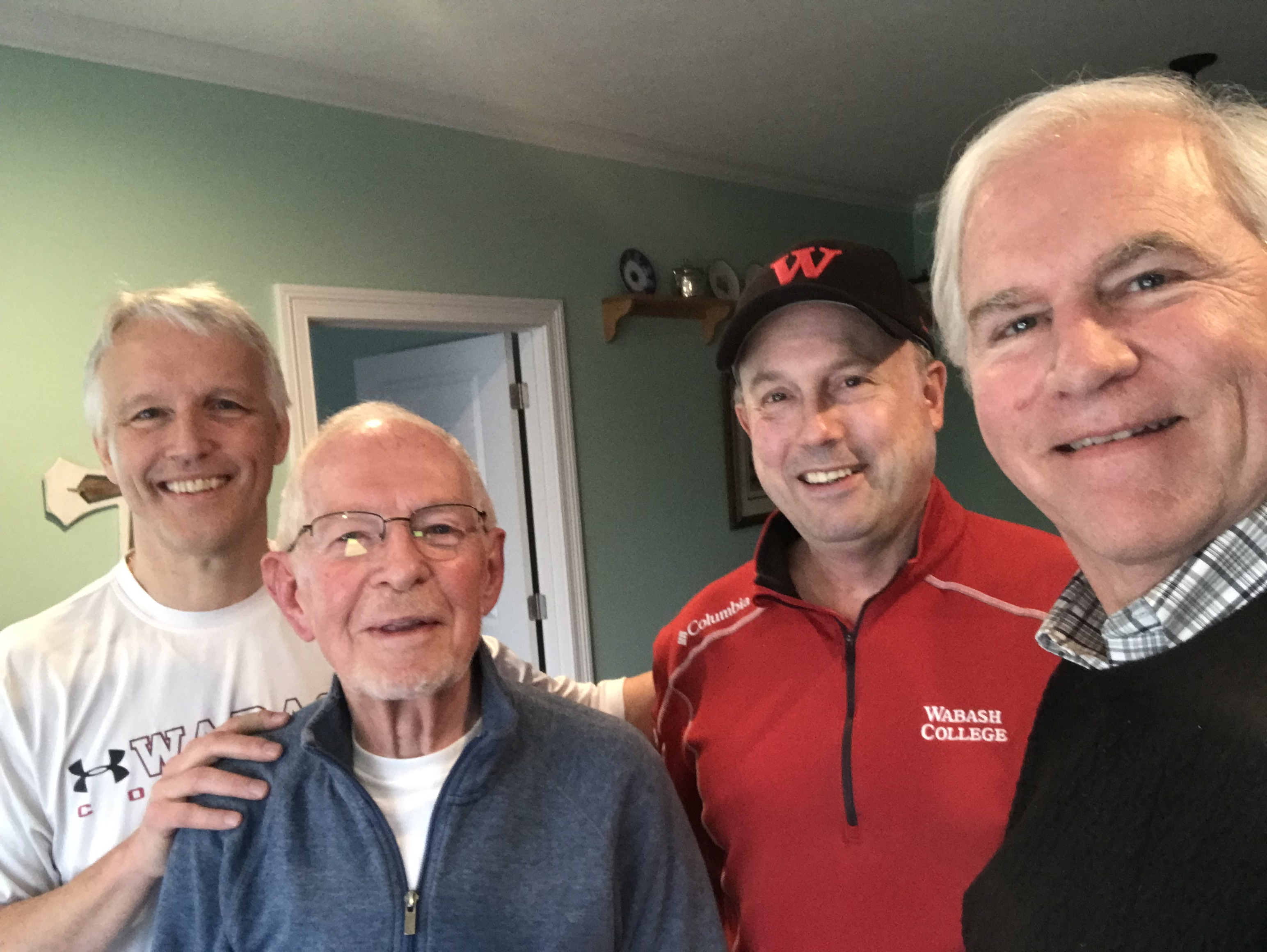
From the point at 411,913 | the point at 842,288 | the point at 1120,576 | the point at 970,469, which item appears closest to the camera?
the point at 1120,576

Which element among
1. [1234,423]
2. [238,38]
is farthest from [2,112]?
[1234,423]

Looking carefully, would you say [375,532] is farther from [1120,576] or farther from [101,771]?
[1120,576]

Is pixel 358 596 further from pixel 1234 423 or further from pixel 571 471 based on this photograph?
pixel 571 471

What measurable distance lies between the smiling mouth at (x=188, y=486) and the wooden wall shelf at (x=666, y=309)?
2254mm

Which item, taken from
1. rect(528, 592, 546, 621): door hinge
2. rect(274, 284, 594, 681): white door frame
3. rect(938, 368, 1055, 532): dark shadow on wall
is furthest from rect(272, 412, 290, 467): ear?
rect(938, 368, 1055, 532): dark shadow on wall

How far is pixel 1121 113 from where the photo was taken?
772 mm

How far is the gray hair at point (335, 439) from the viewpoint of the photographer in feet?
3.67

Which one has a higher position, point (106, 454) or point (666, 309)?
point (666, 309)

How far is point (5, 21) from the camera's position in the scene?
2.11 m

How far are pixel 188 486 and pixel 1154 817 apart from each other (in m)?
1.27

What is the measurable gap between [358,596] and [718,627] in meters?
0.59

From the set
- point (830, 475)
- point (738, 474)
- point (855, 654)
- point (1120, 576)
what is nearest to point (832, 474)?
point (830, 475)

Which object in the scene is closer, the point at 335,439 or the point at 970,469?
the point at 335,439

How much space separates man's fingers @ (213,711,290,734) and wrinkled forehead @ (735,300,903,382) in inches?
33.3
